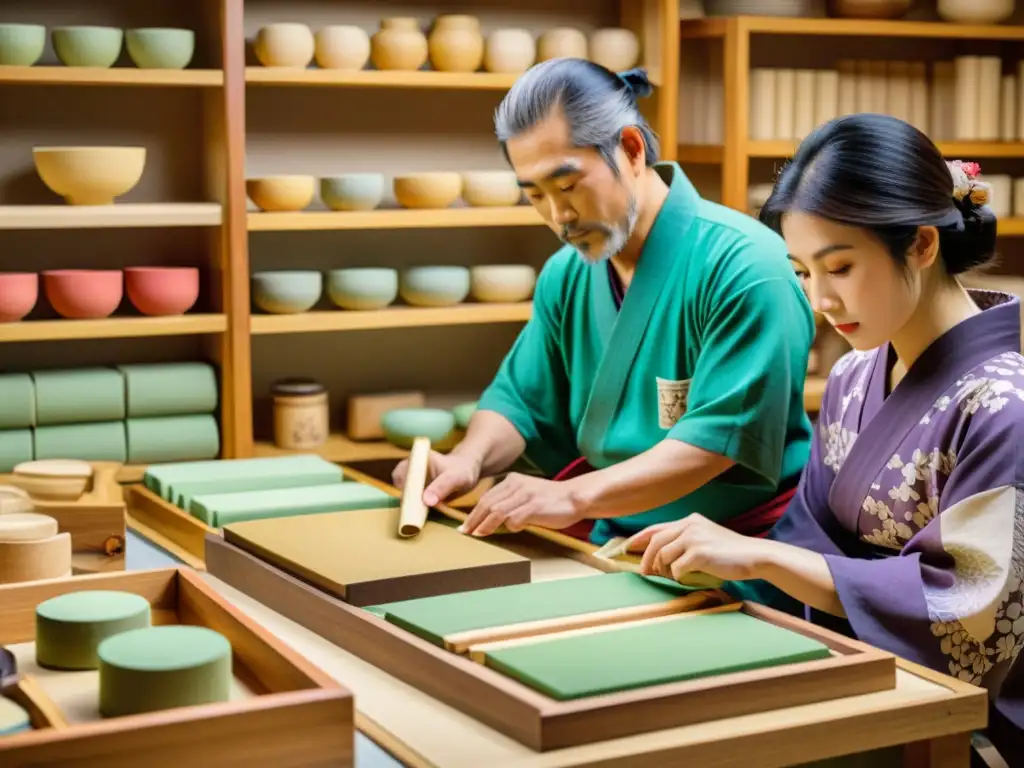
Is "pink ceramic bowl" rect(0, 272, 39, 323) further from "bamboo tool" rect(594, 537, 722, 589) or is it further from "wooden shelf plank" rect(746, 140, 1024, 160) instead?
"wooden shelf plank" rect(746, 140, 1024, 160)

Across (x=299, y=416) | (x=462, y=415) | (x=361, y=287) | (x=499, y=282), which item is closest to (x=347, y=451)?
(x=299, y=416)

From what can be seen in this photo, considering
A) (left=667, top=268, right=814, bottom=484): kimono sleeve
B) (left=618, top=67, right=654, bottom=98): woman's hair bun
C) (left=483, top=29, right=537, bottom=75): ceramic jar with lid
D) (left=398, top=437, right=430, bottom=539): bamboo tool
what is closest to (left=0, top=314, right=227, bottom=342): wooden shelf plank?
(left=483, top=29, right=537, bottom=75): ceramic jar with lid

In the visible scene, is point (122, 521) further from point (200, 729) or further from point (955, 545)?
point (955, 545)

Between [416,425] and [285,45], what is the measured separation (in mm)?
932

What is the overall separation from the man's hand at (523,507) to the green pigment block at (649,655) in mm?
494

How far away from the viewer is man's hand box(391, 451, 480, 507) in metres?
2.14

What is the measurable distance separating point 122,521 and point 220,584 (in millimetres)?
216

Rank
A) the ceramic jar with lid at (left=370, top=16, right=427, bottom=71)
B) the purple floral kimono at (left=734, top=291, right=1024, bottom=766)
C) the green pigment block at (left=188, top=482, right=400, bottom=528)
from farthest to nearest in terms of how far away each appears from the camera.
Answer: the ceramic jar with lid at (left=370, top=16, right=427, bottom=71) → the green pigment block at (left=188, top=482, right=400, bottom=528) → the purple floral kimono at (left=734, top=291, right=1024, bottom=766)

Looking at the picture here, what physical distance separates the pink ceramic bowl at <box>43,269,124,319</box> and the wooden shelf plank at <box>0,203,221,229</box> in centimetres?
11

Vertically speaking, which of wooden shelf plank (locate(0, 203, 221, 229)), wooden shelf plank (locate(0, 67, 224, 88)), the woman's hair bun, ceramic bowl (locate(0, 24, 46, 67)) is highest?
ceramic bowl (locate(0, 24, 46, 67))

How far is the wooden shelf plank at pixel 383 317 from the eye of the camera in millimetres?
3312

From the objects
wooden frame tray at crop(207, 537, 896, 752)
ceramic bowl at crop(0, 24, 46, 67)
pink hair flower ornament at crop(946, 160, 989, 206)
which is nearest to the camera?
wooden frame tray at crop(207, 537, 896, 752)

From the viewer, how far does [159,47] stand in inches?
123

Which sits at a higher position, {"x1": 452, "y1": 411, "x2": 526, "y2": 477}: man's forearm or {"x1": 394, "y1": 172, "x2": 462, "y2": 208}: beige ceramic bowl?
{"x1": 394, "y1": 172, "x2": 462, "y2": 208}: beige ceramic bowl
